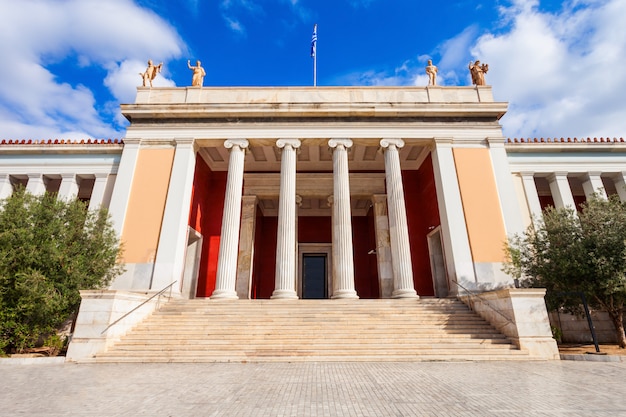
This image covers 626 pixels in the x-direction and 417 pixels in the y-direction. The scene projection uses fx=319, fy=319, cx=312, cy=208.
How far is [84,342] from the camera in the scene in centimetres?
939

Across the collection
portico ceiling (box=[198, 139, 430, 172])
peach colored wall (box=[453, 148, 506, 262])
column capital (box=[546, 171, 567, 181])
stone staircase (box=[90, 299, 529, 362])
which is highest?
portico ceiling (box=[198, 139, 430, 172])

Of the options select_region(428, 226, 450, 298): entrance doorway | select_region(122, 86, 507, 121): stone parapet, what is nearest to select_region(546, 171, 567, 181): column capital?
select_region(122, 86, 507, 121): stone parapet

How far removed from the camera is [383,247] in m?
19.7

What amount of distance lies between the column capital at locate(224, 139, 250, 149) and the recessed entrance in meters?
10.5

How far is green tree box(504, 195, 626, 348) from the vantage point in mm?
10695

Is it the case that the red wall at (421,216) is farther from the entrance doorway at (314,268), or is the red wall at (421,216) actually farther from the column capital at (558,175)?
the entrance doorway at (314,268)

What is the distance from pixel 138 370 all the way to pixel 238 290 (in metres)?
11.5

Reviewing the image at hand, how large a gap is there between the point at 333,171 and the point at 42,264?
44.1 ft

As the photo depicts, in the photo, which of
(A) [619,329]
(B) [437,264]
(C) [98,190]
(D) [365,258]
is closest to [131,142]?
(C) [98,190]

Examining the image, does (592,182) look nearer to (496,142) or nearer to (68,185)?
(496,142)

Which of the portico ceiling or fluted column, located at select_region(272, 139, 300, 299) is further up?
the portico ceiling

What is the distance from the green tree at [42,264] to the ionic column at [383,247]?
45.4ft

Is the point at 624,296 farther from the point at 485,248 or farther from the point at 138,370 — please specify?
the point at 138,370

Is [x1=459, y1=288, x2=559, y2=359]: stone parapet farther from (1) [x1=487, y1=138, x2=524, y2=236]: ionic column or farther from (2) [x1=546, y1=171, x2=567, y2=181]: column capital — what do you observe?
(2) [x1=546, y1=171, x2=567, y2=181]: column capital
